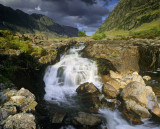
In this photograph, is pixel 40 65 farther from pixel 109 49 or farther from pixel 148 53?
pixel 148 53

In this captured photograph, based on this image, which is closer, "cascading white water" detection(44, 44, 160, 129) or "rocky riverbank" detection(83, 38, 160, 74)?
"cascading white water" detection(44, 44, 160, 129)

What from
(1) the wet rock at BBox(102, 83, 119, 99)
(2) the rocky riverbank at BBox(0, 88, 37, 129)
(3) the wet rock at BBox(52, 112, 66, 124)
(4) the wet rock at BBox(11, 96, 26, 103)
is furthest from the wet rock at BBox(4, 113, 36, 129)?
(1) the wet rock at BBox(102, 83, 119, 99)

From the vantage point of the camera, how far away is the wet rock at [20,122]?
7.07 metres

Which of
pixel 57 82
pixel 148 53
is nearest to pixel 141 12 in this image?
pixel 148 53

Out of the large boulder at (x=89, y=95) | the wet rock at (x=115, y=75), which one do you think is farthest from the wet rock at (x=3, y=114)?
the wet rock at (x=115, y=75)

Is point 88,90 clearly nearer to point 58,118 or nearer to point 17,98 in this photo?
point 58,118

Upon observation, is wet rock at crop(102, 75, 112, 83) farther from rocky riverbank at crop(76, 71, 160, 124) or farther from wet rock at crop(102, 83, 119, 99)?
wet rock at crop(102, 83, 119, 99)

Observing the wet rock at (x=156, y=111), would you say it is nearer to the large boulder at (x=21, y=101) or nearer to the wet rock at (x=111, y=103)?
the wet rock at (x=111, y=103)

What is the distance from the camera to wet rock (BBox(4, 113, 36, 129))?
707cm

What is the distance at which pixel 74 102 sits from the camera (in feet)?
52.3

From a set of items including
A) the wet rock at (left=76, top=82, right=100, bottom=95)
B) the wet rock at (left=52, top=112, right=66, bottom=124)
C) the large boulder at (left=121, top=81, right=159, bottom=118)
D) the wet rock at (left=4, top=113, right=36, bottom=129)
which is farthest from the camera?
the wet rock at (left=76, top=82, right=100, bottom=95)

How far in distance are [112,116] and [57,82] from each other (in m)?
11.9

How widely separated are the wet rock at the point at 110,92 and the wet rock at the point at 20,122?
11359 millimetres

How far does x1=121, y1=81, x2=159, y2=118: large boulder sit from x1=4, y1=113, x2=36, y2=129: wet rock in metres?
10.7
